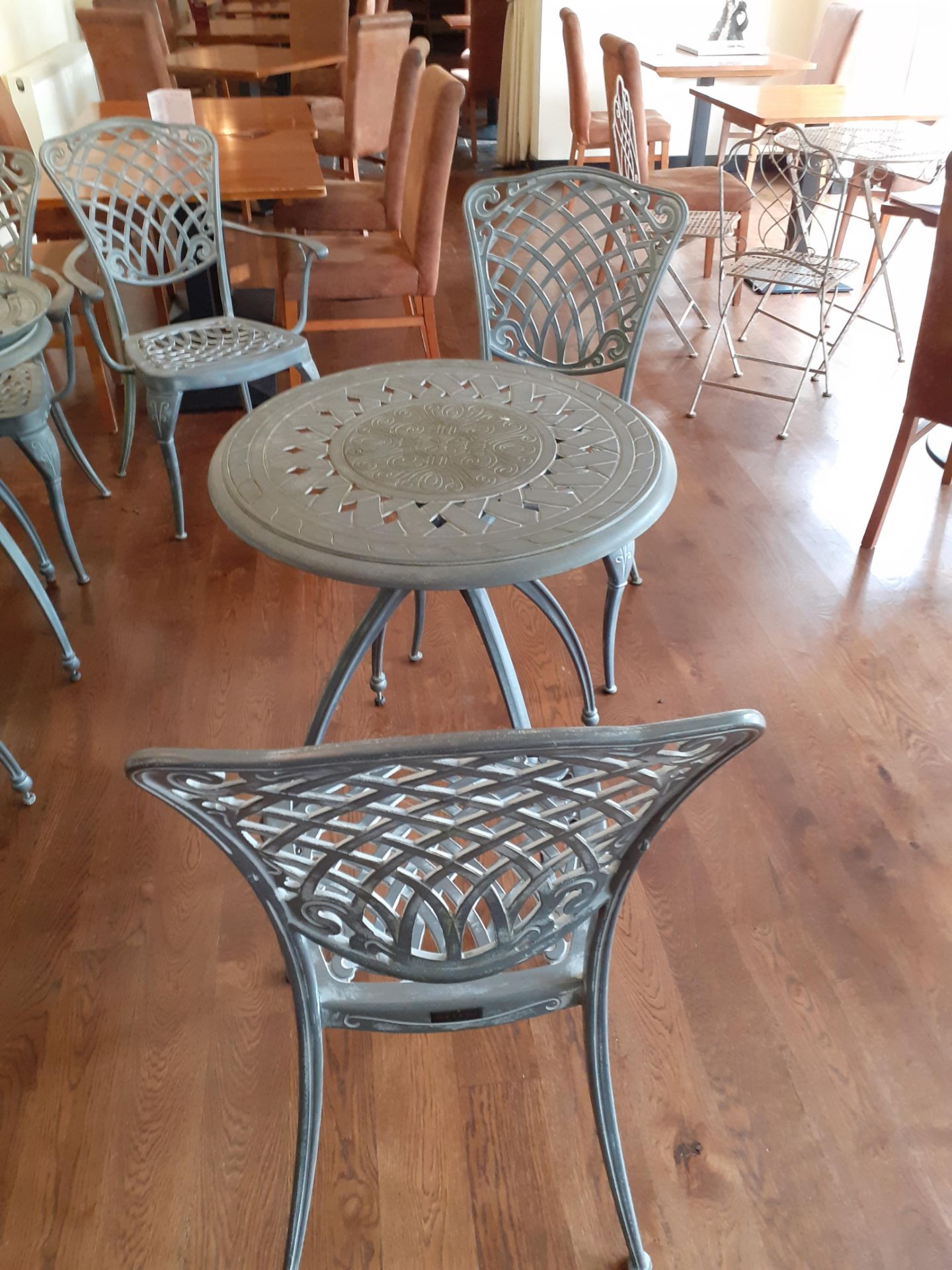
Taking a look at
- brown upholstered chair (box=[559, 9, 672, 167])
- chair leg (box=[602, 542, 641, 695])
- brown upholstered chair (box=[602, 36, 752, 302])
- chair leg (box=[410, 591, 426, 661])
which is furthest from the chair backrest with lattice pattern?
brown upholstered chair (box=[559, 9, 672, 167])

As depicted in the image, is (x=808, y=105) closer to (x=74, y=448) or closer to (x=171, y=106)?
(x=171, y=106)

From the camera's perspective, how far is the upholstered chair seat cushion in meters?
2.99

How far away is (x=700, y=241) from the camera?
15.5 feet

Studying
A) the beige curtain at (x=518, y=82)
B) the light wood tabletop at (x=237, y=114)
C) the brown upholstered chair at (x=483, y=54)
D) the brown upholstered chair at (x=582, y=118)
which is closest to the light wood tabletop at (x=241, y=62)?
the light wood tabletop at (x=237, y=114)

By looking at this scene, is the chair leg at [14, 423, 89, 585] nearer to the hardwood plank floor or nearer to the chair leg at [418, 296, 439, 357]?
the hardwood plank floor

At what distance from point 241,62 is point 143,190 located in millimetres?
3016

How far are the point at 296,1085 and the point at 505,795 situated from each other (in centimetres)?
57

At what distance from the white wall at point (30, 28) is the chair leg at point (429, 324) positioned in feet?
9.52

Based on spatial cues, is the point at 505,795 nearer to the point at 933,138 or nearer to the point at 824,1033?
the point at 824,1033

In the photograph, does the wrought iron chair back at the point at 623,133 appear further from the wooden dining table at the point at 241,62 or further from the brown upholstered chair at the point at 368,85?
the wooden dining table at the point at 241,62

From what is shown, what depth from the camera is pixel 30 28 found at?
4.88 meters

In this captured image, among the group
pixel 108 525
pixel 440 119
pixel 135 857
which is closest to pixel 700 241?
pixel 440 119

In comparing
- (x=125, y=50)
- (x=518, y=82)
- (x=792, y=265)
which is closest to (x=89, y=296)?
(x=792, y=265)

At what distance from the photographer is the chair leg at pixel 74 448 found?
2.52 metres
